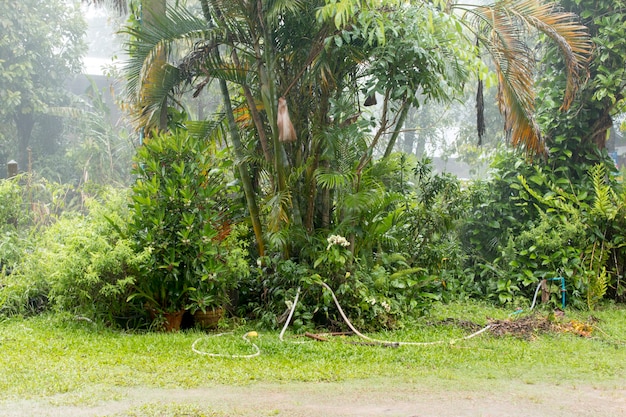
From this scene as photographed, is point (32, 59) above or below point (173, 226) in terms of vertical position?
above

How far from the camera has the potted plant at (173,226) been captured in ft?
20.5

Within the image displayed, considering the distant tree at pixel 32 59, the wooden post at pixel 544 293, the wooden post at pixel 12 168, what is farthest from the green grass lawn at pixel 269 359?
the distant tree at pixel 32 59

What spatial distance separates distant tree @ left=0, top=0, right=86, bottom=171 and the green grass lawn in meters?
15.6

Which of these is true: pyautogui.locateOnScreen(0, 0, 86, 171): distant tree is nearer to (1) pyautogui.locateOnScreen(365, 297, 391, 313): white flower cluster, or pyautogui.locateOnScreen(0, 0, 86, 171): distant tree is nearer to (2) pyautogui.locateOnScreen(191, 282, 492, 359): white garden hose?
(2) pyautogui.locateOnScreen(191, 282, 492, 359): white garden hose

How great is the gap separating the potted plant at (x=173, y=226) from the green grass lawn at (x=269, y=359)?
431mm

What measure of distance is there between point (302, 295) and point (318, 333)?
1.55 feet

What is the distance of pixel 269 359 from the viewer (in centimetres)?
500

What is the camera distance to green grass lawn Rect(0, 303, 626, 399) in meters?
4.25

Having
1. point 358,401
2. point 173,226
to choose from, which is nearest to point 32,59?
point 173,226

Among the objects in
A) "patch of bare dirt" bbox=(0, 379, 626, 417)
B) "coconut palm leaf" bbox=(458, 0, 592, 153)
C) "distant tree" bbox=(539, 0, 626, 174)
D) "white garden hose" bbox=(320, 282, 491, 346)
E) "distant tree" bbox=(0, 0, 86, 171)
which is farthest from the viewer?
"distant tree" bbox=(0, 0, 86, 171)

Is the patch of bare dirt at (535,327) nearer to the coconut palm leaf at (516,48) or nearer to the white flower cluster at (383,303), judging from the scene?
the white flower cluster at (383,303)

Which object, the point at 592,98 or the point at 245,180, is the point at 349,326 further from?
the point at 592,98

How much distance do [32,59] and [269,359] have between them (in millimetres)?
19216

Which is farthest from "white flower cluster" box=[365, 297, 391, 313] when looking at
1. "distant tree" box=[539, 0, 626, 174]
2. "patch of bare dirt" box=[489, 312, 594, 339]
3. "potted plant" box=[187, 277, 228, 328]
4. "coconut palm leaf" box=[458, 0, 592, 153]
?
"distant tree" box=[539, 0, 626, 174]
